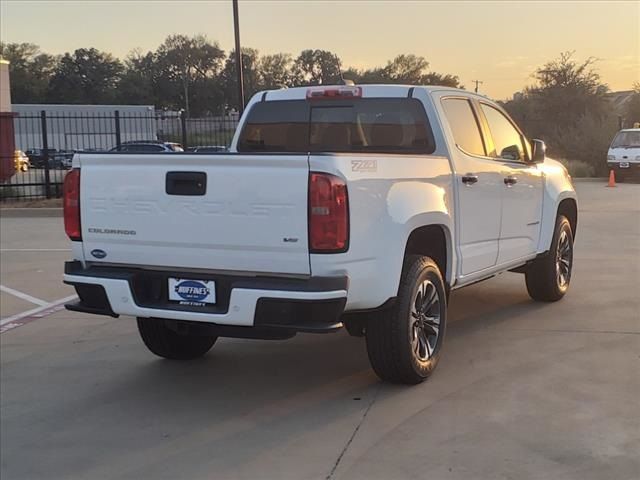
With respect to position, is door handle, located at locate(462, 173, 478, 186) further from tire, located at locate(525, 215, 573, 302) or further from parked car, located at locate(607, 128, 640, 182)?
parked car, located at locate(607, 128, 640, 182)

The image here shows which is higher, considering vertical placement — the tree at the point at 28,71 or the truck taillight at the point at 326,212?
the tree at the point at 28,71

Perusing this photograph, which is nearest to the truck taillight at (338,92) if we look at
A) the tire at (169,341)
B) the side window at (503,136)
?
the side window at (503,136)

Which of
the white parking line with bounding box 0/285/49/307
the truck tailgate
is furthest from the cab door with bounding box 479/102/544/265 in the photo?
the white parking line with bounding box 0/285/49/307

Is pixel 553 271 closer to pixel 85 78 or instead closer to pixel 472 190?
pixel 472 190

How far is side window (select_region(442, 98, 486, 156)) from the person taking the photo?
18.9ft

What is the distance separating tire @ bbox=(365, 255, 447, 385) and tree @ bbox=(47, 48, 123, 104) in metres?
107

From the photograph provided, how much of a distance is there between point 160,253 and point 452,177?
2167 mm

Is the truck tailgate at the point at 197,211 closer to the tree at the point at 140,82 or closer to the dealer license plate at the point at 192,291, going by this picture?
the dealer license plate at the point at 192,291

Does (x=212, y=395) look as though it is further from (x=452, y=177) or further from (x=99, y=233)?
(x=452, y=177)

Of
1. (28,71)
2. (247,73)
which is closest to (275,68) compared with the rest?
(247,73)

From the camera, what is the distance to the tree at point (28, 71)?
10358 cm

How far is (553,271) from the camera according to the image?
7102 mm

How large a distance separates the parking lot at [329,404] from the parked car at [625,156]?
16.5 metres

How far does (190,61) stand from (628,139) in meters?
96.7
